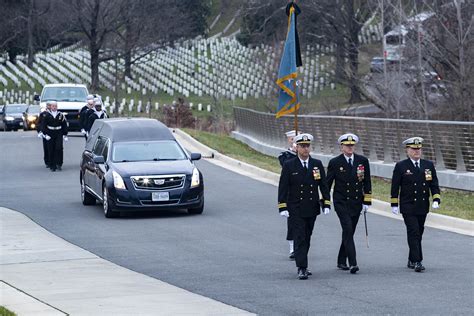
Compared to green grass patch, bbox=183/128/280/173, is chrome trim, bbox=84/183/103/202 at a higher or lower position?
higher

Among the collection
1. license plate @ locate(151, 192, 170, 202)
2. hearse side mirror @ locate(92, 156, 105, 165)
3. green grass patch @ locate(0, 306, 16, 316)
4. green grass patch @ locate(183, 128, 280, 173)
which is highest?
A: hearse side mirror @ locate(92, 156, 105, 165)

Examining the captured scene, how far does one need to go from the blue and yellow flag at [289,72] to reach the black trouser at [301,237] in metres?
9.41

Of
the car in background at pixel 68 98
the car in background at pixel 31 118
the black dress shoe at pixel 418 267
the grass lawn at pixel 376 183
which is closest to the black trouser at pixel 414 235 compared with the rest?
the black dress shoe at pixel 418 267

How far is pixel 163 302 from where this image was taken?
10906 mm

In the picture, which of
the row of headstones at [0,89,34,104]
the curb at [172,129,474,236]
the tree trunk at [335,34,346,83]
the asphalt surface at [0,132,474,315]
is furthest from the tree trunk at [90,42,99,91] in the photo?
the asphalt surface at [0,132,474,315]

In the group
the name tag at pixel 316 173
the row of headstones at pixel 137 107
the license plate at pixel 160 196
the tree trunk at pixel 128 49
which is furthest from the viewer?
the tree trunk at pixel 128 49

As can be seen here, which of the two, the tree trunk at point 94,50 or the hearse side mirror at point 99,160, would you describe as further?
the tree trunk at point 94,50

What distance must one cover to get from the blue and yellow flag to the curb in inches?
119

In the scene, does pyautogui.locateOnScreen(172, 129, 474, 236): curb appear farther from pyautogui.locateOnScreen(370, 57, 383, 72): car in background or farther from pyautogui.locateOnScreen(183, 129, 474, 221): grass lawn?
pyautogui.locateOnScreen(370, 57, 383, 72): car in background

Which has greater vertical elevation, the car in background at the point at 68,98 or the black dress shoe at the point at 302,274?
the car in background at the point at 68,98

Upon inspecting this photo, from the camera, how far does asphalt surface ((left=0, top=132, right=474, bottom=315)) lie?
36.3ft

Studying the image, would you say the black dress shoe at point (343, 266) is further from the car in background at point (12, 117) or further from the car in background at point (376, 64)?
the car in background at point (12, 117)

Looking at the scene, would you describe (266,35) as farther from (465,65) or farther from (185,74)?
(465,65)

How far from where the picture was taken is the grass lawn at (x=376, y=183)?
Answer: 19219 mm
